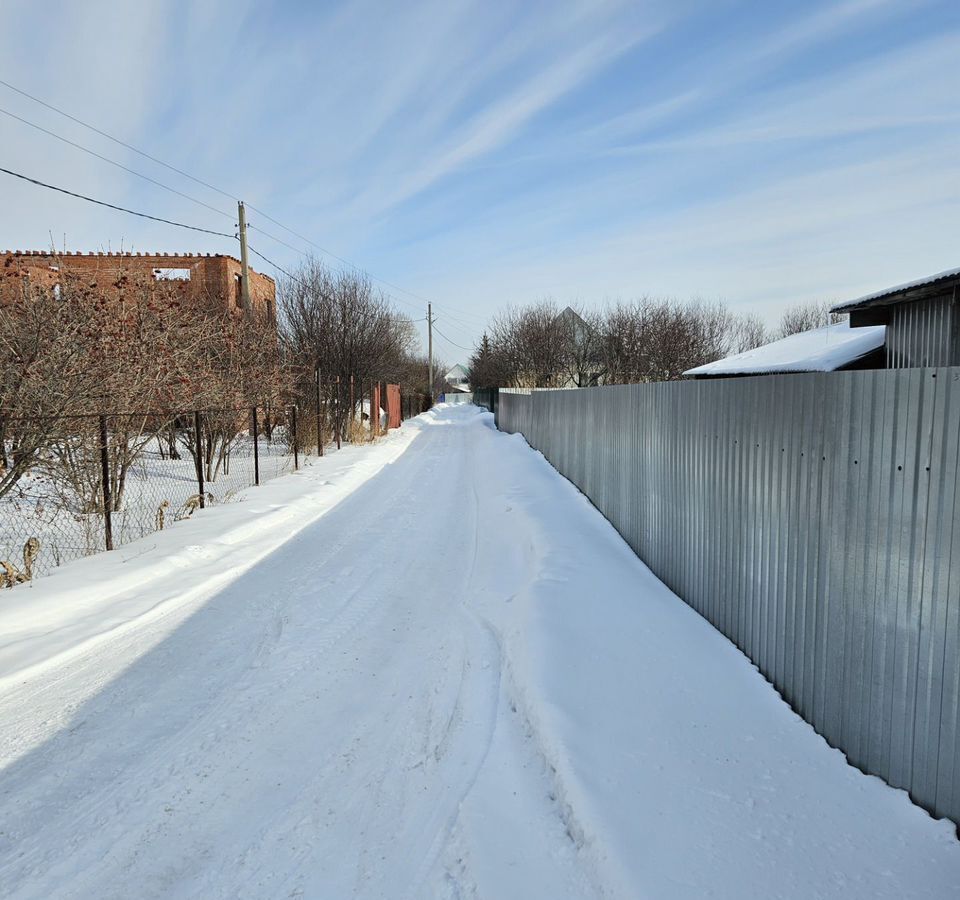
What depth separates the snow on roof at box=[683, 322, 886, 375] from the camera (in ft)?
43.7

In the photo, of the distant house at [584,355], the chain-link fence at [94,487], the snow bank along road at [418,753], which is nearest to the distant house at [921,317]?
the snow bank along road at [418,753]

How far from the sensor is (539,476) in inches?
473

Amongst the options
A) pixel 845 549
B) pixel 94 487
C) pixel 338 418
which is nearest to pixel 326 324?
pixel 338 418

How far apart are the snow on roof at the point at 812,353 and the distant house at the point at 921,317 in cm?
134

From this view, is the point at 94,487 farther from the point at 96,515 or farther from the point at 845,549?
the point at 845,549

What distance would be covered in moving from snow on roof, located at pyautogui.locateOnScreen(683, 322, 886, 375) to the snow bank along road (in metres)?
9.73

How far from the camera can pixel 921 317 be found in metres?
10.6

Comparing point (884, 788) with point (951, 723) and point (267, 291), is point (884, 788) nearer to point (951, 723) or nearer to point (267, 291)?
point (951, 723)

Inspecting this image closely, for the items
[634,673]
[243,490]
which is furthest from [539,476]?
[634,673]

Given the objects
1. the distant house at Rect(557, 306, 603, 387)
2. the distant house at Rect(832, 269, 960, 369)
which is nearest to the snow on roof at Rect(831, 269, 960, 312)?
the distant house at Rect(832, 269, 960, 369)

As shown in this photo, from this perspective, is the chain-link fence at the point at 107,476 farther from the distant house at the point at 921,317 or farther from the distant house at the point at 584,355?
the distant house at the point at 584,355

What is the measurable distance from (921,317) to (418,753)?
36.5 feet

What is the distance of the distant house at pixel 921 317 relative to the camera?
962cm

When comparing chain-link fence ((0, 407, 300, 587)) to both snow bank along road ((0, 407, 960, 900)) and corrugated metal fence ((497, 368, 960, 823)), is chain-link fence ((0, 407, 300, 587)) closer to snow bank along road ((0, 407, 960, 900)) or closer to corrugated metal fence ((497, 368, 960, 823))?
snow bank along road ((0, 407, 960, 900))
